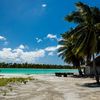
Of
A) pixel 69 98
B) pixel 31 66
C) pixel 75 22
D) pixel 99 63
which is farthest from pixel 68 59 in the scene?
pixel 31 66

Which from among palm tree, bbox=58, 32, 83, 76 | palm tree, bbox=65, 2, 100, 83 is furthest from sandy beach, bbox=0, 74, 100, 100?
palm tree, bbox=58, 32, 83, 76

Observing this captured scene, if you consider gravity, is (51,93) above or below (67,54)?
below

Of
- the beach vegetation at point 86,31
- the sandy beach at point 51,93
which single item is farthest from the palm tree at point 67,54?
the sandy beach at point 51,93

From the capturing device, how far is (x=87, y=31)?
3020cm

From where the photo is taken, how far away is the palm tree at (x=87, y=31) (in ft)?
96.9

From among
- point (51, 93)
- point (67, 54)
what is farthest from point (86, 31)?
point (67, 54)

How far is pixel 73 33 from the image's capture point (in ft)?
102

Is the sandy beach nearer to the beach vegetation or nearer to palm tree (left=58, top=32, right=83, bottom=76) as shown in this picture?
the beach vegetation

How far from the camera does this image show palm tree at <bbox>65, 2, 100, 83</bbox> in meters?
29.5

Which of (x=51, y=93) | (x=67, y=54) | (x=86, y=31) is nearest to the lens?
(x=51, y=93)

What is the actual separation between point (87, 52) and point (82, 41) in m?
1.43

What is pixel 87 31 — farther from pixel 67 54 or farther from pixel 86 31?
pixel 67 54

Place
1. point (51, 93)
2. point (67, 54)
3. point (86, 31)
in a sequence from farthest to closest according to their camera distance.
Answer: point (67, 54)
point (86, 31)
point (51, 93)

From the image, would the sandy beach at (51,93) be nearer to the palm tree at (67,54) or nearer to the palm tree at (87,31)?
the palm tree at (87,31)
